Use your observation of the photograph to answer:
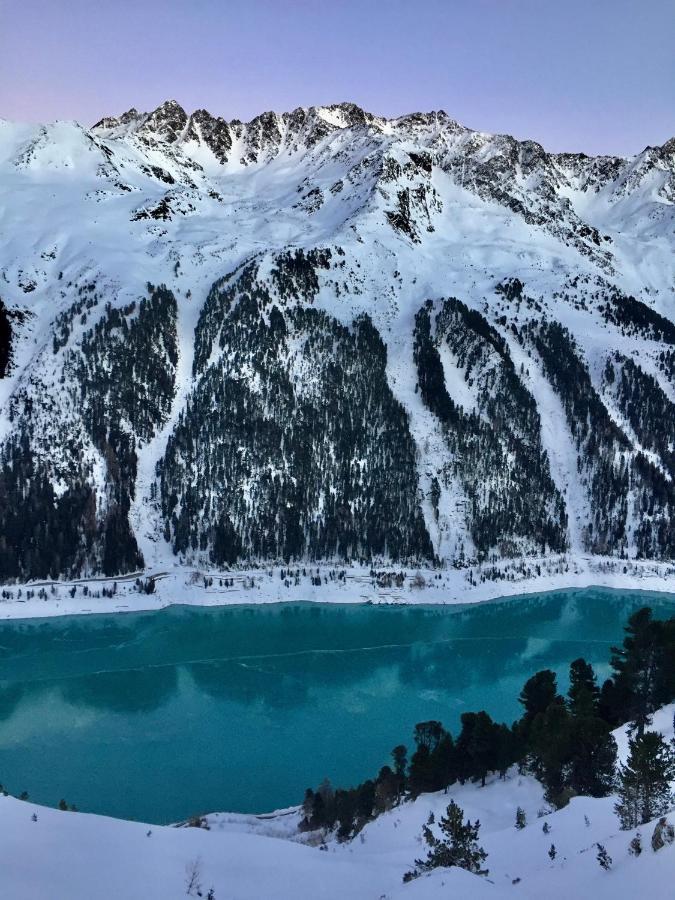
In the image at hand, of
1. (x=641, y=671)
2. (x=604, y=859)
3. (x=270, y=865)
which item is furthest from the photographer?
(x=641, y=671)

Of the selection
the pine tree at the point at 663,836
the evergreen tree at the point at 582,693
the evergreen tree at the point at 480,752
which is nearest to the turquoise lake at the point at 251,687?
the evergreen tree at the point at 480,752

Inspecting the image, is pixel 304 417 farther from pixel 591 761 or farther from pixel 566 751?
pixel 591 761

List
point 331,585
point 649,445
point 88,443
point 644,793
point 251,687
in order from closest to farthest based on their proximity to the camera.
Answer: point 644,793 → point 251,687 → point 331,585 → point 88,443 → point 649,445

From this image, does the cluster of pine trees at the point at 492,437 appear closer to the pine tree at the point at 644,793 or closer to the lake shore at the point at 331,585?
the lake shore at the point at 331,585

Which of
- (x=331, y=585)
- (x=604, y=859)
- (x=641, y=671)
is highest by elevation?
(x=331, y=585)

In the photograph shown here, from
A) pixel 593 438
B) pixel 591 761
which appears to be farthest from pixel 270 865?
pixel 593 438

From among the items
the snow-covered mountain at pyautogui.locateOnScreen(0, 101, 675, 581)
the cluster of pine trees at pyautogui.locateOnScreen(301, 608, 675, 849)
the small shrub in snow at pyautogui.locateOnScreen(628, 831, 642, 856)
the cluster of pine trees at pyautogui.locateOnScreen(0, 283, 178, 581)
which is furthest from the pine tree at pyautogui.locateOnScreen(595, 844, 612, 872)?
the cluster of pine trees at pyautogui.locateOnScreen(0, 283, 178, 581)

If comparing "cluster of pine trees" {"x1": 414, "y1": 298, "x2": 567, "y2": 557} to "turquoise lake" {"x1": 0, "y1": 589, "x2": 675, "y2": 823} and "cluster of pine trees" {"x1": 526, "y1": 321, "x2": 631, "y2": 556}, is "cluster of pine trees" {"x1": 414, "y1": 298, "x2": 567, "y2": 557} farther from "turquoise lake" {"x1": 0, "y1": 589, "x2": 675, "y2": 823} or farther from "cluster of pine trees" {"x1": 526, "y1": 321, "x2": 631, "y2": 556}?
"turquoise lake" {"x1": 0, "y1": 589, "x2": 675, "y2": 823}
